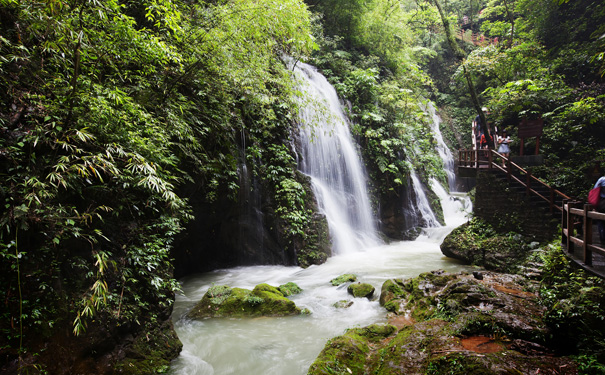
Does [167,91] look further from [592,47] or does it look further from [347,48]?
[592,47]

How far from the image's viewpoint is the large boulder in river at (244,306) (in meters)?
6.29

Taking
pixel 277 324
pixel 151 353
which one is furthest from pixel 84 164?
pixel 277 324

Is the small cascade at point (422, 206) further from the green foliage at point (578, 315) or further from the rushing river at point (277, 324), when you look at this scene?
the green foliage at point (578, 315)

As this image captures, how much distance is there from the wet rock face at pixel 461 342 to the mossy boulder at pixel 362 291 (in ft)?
4.99

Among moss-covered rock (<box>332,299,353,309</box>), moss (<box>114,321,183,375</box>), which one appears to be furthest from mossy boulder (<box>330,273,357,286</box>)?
moss (<box>114,321,183,375</box>)

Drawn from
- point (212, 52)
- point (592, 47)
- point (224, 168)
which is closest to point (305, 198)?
point (224, 168)

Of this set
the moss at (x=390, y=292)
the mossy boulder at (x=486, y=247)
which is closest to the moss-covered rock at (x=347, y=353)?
the moss at (x=390, y=292)

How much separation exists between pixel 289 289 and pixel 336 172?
6.56 metres

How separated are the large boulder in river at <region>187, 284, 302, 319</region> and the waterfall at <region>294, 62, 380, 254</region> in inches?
199

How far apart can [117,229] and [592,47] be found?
20861 millimetres

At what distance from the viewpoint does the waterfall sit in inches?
464

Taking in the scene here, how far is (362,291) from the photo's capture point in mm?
7199

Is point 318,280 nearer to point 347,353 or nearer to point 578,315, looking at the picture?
point 347,353

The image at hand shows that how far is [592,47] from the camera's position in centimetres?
1410
